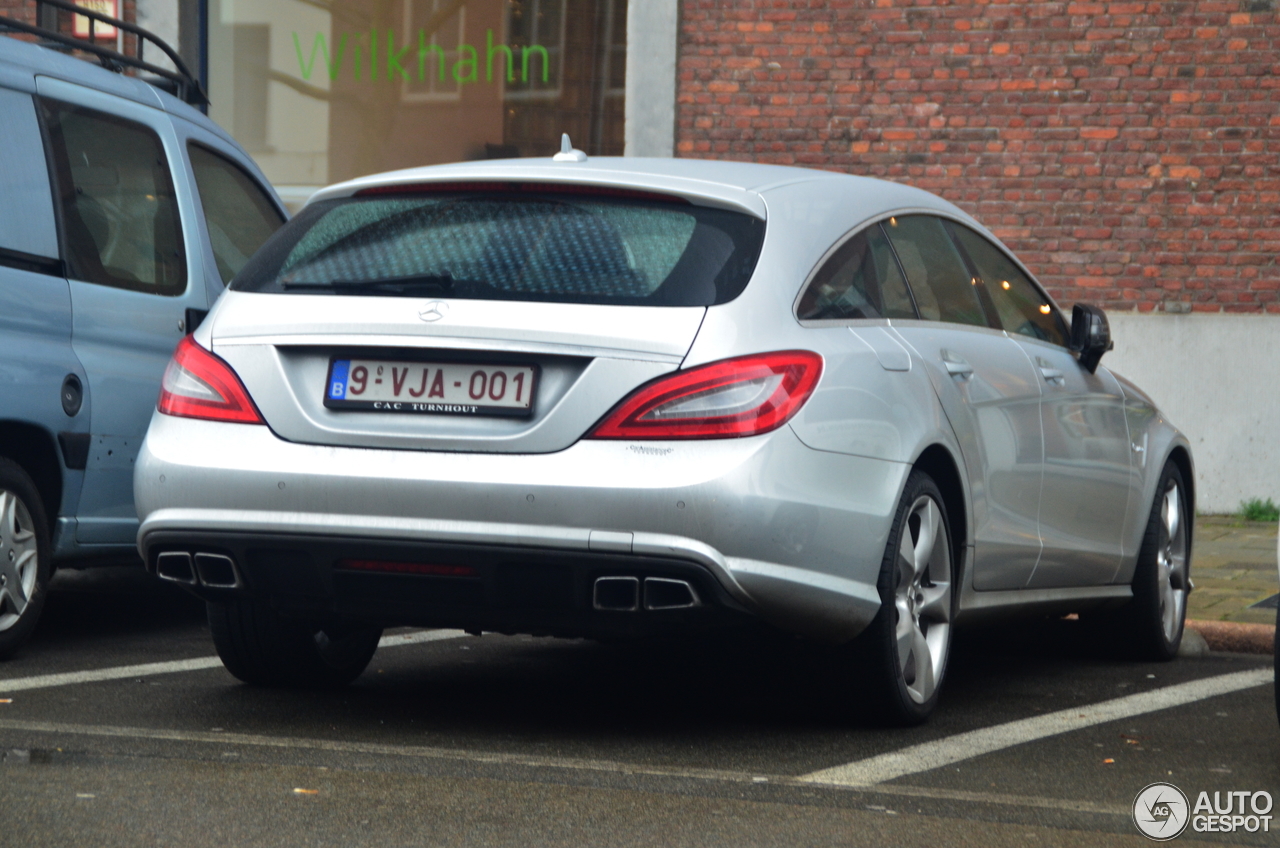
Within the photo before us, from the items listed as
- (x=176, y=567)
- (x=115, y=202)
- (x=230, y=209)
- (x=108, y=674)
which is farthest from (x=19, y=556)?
(x=230, y=209)

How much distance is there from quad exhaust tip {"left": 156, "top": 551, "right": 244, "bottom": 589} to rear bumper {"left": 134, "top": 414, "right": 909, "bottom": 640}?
0.04 m

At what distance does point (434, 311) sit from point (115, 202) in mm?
2513

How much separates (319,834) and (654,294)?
156 cm

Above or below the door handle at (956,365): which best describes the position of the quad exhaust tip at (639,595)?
below

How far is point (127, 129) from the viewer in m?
6.56

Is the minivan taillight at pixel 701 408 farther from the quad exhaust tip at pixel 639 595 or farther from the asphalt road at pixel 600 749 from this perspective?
the asphalt road at pixel 600 749

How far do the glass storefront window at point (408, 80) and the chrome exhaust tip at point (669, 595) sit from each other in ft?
30.2

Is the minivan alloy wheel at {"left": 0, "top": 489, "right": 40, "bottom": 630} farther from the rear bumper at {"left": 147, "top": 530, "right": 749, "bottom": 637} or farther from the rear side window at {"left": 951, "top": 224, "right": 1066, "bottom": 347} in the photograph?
the rear side window at {"left": 951, "top": 224, "right": 1066, "bottom": 347}

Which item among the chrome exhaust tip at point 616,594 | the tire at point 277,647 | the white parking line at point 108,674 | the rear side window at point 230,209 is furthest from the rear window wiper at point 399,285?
the rear side window at point 230,209

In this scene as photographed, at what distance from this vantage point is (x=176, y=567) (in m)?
4.58

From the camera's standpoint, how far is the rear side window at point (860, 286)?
15.2 feet

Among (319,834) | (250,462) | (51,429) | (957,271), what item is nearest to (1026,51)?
(957,271)

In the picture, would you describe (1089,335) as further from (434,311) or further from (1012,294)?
(434,311)

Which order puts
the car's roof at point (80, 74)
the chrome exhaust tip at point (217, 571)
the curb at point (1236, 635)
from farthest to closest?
the curb at point (1236, 635) → the car's roof at point (80, 74) → the chrome exhaust tip at point (217, 571)
